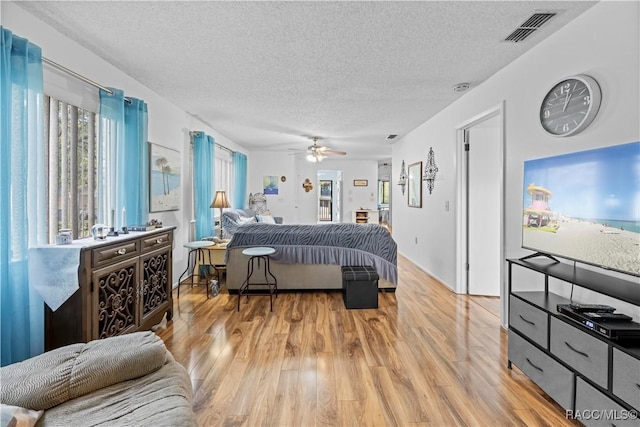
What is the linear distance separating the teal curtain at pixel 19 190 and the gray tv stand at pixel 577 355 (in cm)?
324

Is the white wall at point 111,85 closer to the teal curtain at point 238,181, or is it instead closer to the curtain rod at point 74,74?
the curtain rod at point 74,74

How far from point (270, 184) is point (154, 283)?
6216mm

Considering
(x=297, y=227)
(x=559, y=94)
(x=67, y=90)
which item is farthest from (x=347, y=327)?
(x=67, y=90)

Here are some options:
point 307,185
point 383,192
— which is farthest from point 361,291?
point 383,192

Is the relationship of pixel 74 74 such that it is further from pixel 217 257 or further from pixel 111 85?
pixel 217 257

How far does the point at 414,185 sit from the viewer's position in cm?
602

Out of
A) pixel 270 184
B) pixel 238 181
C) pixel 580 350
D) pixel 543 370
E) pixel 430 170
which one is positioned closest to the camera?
pixel 580 350

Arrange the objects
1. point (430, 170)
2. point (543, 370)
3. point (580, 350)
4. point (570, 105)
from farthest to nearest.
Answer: point (430, 170) < point (570, 105) < point (543, 370) < point (580, 350)

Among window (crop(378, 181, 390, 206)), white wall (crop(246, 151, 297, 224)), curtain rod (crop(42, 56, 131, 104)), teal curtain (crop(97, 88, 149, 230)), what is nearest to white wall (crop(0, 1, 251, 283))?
curtain rod (crop(42, 56, 131, 104))

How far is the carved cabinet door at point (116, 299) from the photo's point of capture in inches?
88.6

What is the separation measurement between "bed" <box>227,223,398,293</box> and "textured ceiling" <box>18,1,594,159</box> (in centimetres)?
172

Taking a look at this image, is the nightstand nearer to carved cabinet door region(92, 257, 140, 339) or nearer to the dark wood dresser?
the dark wood dresser

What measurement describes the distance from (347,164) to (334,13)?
883cm

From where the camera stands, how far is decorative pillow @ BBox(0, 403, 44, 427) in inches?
39.2
